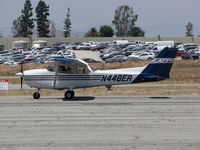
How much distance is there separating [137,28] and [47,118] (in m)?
130

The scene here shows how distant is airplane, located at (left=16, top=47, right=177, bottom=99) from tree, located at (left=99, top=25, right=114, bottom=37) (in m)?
122

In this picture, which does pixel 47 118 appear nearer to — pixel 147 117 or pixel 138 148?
pixel 147 117

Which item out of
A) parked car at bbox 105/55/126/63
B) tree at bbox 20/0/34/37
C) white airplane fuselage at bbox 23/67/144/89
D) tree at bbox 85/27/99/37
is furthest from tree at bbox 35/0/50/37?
white airplane fuselage at bbox 23/67/144/89

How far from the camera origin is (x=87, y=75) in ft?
68.7

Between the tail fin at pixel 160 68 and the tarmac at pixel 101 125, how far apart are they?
2.29 m

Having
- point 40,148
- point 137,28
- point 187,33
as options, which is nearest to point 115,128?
point 40,148

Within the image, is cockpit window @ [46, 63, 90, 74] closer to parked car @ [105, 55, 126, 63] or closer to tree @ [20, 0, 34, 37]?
parked car @ [105, 55, 126, 63]

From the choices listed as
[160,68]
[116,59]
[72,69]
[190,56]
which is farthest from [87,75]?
[190,56]

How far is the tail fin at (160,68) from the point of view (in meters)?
20.8

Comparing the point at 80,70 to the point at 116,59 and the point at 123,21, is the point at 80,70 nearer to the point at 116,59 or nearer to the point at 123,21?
the point at 116,59

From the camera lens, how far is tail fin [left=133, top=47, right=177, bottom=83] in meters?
20.8

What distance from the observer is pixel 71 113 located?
15.4 metres

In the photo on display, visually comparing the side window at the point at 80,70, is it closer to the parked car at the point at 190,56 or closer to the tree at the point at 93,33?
the parked car at the point at 190,56

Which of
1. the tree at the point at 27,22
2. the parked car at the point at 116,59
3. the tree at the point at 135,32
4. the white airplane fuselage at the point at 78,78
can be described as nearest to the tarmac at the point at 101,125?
the white airplane fuselage at the point at 78,78
